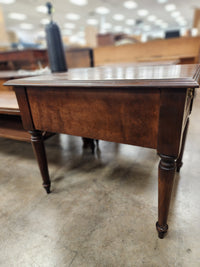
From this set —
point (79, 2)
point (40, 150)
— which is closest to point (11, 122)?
point (40, 150)

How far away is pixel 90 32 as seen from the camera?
30.5ft

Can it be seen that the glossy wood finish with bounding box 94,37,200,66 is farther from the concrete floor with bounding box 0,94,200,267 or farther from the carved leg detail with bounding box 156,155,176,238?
the carved leg detail with bounding box 156,155,176,238

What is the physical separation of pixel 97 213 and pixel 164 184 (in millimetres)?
461

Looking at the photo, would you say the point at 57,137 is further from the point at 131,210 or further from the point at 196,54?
the point at 196,54

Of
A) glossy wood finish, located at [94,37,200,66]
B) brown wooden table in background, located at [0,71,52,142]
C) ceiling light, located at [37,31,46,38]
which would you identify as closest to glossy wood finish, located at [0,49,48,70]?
glossy wood finish, located at [94,37,200,66]

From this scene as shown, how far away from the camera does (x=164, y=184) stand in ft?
2.17

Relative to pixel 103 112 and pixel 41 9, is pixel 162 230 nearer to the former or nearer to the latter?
pixel 103 112

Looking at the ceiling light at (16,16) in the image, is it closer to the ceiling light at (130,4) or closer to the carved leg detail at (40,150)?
the ceiling light at (130,4)

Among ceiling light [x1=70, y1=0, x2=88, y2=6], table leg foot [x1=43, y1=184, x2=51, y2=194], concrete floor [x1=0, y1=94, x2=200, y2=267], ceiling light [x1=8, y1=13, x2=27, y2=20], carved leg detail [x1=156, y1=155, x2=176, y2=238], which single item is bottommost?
concrete floor [x1=0, y1=94, x2=200, y2=267]

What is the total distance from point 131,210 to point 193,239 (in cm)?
31

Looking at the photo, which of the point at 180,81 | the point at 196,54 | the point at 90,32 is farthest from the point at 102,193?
the point at 90,32

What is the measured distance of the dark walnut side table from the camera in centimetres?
53

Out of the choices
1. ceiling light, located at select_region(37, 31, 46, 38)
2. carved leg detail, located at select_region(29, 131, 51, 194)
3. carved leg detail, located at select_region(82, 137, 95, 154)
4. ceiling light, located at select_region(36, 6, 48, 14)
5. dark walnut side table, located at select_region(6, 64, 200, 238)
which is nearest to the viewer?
dark walnut side table, located at select_region(6, 64, 200, 238)

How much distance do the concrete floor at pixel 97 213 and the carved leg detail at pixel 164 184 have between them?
12 centimetres
